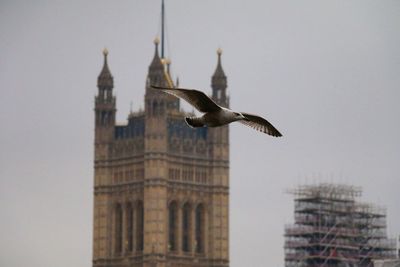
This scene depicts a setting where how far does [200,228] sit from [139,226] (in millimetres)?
5193

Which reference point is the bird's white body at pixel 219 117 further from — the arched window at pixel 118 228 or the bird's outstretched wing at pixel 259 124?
the arched window at pixel 118 228

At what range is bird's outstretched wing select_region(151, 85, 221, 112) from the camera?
30.2 metres

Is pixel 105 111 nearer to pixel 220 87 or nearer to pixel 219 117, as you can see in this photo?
pixel 220 87

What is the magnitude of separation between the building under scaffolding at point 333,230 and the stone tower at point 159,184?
1430cm

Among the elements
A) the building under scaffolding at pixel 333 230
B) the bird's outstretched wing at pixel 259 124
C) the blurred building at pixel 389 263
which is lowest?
the bird's outstretched wing at pixel 259 124

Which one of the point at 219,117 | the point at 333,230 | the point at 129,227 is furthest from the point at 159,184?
the point at 219,117

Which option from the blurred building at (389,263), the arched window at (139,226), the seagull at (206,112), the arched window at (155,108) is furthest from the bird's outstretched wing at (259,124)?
the arched window at (139,226)

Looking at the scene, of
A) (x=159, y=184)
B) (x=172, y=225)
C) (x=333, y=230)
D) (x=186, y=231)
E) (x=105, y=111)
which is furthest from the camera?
(x=105, y=111)

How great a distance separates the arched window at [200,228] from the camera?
170 m

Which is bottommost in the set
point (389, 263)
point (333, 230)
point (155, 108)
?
point (389, 263)

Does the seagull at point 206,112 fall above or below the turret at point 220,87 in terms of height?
below

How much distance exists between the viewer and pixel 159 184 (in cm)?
16850

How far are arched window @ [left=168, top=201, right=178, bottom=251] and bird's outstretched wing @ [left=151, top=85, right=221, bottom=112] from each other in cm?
13796

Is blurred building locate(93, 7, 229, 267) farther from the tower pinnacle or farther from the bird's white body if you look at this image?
the bird's white body
